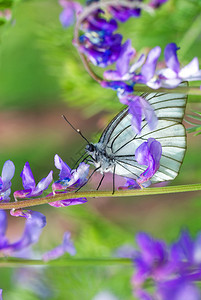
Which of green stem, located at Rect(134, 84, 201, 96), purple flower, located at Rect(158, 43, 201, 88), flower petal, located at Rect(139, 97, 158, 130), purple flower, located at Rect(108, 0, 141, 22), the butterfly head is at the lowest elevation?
the butterfly head

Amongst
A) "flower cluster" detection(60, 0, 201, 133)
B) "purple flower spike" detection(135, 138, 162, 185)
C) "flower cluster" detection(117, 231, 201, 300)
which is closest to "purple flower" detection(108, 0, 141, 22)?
"flower cluster" detection(60, 0, 201, 133)

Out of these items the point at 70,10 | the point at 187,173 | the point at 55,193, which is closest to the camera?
the point at 55,193

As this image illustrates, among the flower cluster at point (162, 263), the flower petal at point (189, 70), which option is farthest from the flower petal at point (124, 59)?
the flower cluster at point (162, 263)

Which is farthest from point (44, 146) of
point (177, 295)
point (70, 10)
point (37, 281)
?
point (177, 295)

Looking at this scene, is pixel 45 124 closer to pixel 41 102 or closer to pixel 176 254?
pixel 41 102

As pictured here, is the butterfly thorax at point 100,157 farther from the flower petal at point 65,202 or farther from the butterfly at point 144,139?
the flower petal at point 65,202

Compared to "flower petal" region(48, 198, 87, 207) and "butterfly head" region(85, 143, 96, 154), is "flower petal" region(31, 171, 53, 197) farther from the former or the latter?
"butterfly head" region(85, 143, 96, 154)

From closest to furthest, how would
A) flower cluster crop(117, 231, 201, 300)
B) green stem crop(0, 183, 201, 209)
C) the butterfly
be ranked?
green stem crop(0, 183, 201, 209), flower cluster crop(117, 231, 201, 300), the butterfly

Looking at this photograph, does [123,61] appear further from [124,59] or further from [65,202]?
[65,202]
